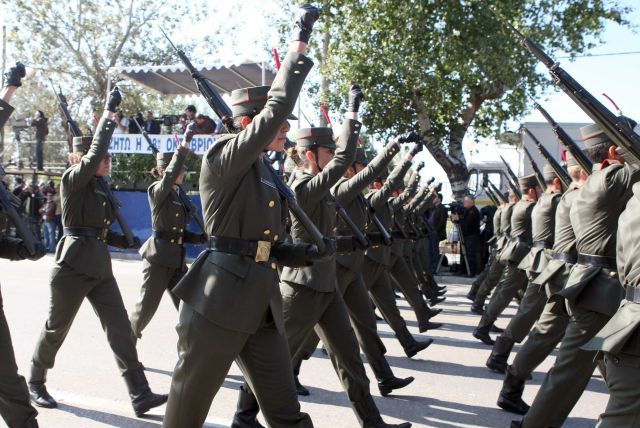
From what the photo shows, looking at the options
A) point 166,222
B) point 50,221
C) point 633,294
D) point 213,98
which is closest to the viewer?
point 633,294

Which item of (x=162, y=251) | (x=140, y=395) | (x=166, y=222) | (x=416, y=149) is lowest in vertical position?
(x=140, y=395)

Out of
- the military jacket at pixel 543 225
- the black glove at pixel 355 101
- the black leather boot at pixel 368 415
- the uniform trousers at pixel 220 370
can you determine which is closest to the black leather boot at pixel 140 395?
the black leather boot at pixel 368 415

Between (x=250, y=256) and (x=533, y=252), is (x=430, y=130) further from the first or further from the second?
(x=250, y=256)

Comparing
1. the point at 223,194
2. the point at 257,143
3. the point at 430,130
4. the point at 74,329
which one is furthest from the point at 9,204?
the point at 430,130

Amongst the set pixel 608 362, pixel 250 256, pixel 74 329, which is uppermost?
pixel 250 256

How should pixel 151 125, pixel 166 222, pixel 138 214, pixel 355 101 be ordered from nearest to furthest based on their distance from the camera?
1. pixel 355 101
2. pixel 166 222
3. pixel 138 214
4. pixel 151 125

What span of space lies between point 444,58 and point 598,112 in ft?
38.5

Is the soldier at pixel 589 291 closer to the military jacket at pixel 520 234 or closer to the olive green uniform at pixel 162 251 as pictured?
the olive green uniform at pixel 162 251

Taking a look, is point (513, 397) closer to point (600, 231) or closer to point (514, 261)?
point (600, 231)

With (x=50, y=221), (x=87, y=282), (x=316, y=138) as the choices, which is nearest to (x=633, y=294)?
(x=316, y=138)

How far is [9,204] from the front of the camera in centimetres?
439

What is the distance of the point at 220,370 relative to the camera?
3.41 meters

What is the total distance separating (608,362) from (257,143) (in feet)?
6.09

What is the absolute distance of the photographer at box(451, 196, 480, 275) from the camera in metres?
15.7
